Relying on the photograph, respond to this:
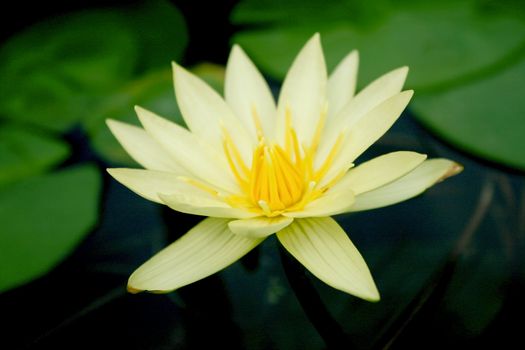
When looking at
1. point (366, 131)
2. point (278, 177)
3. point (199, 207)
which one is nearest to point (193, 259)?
point (199, 207)

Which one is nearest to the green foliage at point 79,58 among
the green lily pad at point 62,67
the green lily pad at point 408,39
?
the green lily pad at point 62,67

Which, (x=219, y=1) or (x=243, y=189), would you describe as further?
(x=219, y=1)

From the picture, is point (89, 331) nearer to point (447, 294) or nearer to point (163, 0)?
point (447, 294)

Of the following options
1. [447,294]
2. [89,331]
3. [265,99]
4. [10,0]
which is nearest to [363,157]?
[265,99]

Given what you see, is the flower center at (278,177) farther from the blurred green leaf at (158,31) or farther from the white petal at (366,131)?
the blurred green leaf at (158,31)

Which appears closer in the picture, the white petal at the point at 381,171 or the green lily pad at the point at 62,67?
the white petal at the point at 381,171

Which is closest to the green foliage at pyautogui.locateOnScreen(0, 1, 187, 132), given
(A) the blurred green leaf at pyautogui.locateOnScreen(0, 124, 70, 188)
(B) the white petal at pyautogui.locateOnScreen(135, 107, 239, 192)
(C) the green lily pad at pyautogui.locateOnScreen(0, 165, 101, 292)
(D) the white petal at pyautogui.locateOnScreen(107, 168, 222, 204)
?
(A) the blurred green leaf at pyautogui.locateOnScreen(0, 124, 70, 188)
